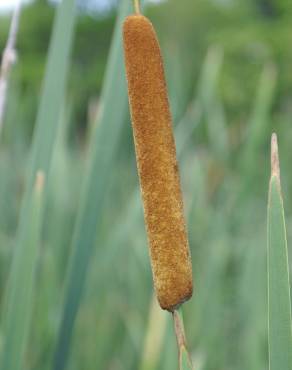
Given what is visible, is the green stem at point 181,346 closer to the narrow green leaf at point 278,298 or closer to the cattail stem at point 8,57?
the narrow green leaf at point 278,298

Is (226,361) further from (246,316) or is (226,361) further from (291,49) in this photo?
(291,49)

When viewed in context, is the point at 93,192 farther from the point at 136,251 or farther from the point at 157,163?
the point at 136,251

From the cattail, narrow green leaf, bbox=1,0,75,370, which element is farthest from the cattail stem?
the cattail

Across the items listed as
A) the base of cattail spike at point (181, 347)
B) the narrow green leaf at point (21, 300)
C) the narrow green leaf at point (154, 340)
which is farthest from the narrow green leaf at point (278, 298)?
the narrow green leaf at point (154, 340)

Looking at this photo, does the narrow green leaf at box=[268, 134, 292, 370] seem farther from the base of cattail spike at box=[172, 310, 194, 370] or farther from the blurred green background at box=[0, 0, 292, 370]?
the blurred green background at box=[0, 0, 292, 370]

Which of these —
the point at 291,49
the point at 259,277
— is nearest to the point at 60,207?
the point at 259,277
